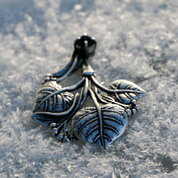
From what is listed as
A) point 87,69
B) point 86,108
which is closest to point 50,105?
point 86,108

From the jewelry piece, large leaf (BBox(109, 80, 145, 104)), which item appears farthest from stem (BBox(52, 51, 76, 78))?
large leaf (BBox(109, 80, 145, 104))

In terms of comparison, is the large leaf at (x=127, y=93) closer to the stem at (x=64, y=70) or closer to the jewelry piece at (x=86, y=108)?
the jewelry piece at (x=86, y=108)

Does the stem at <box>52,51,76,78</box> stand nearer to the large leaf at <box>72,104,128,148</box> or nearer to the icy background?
the icy background

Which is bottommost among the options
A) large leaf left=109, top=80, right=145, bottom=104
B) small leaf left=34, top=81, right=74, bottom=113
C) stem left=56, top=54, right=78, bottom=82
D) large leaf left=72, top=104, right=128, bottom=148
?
large leaf left=72, top=104, right=128, bottom=148

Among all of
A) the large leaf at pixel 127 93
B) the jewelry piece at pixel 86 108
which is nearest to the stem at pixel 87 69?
the jewelry piece at pixel 86 108

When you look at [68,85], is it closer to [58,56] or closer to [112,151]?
[58,56]

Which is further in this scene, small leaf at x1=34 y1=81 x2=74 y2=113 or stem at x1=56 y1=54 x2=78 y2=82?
stem at x1=56 y1=54 x2=78 y2=82

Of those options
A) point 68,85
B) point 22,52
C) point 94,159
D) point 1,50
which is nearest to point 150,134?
point 94,159
